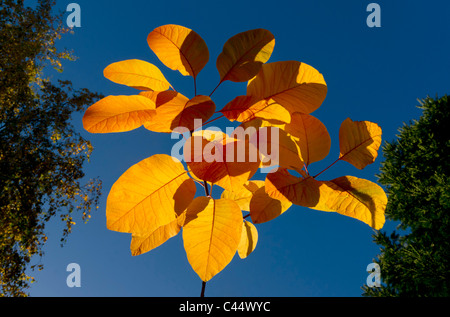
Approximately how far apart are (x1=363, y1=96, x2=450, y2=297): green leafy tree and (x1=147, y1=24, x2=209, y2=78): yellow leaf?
5.95 m

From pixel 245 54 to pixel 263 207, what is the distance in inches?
7.4

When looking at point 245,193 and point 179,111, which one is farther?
point 245,193

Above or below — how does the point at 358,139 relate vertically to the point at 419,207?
below

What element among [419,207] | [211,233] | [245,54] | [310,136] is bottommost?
[211,233]

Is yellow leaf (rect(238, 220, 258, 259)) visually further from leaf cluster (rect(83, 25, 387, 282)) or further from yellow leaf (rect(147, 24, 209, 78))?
yellow leaf (rect(147, 24, 209, 78))

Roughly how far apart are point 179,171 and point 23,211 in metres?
6.66

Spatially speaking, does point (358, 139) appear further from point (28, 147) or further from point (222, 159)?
point (28, 147)

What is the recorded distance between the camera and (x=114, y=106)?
373 mm

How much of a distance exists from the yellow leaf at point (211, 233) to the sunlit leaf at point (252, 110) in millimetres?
105

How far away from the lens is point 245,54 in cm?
39

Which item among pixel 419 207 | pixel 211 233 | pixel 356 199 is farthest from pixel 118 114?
pixel 419 207

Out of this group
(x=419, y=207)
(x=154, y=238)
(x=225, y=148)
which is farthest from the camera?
(x=419, y=207)
